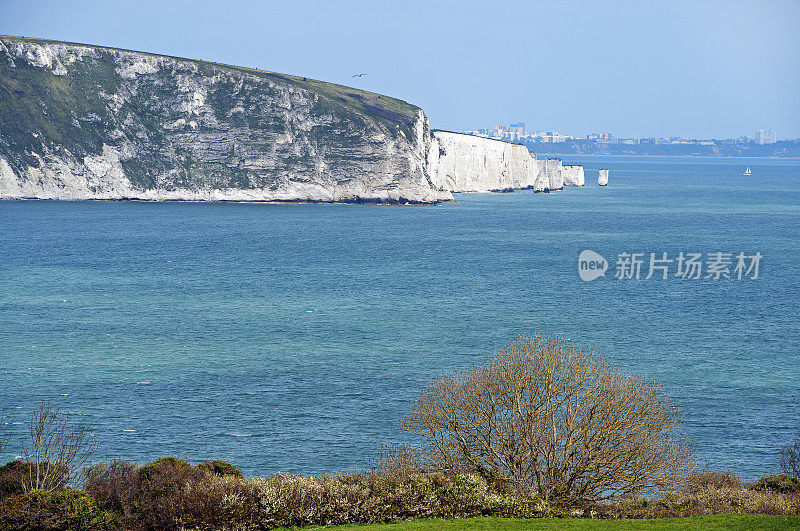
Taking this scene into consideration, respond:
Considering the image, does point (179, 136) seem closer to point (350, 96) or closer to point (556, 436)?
point (350, 96)

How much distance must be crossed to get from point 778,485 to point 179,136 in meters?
149

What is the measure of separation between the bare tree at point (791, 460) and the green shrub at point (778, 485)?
3.90 meters

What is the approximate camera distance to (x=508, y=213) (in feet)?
493

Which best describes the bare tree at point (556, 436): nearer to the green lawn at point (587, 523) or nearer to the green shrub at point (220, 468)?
the green lawn at point (587, 523)

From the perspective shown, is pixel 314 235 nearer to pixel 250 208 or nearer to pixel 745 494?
pixel 250 208

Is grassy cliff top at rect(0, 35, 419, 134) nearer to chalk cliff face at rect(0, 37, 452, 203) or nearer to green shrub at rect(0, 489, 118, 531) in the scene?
chalk cliff face at rect(0, 37, 452, 203)

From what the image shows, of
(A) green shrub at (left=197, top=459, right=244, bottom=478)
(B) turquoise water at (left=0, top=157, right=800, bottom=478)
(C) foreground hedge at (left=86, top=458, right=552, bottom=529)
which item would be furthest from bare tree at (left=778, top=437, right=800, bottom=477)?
(A) green shrub at (left=197, top=459, right=244, bottom=478)

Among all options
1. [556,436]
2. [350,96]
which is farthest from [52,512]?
[350,96]

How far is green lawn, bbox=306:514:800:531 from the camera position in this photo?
68.4 feet

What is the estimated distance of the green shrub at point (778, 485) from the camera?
85.0ft

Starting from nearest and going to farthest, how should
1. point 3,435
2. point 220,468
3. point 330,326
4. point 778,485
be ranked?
point 220,468 → point 778,485 → point 3,435 → point 330,326

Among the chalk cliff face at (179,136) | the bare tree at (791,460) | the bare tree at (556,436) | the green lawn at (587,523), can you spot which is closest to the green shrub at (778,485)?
the bare tree at (556,436)

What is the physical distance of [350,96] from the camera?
585ft

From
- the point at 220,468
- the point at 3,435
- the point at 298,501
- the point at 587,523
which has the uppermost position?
the point at 298,501
